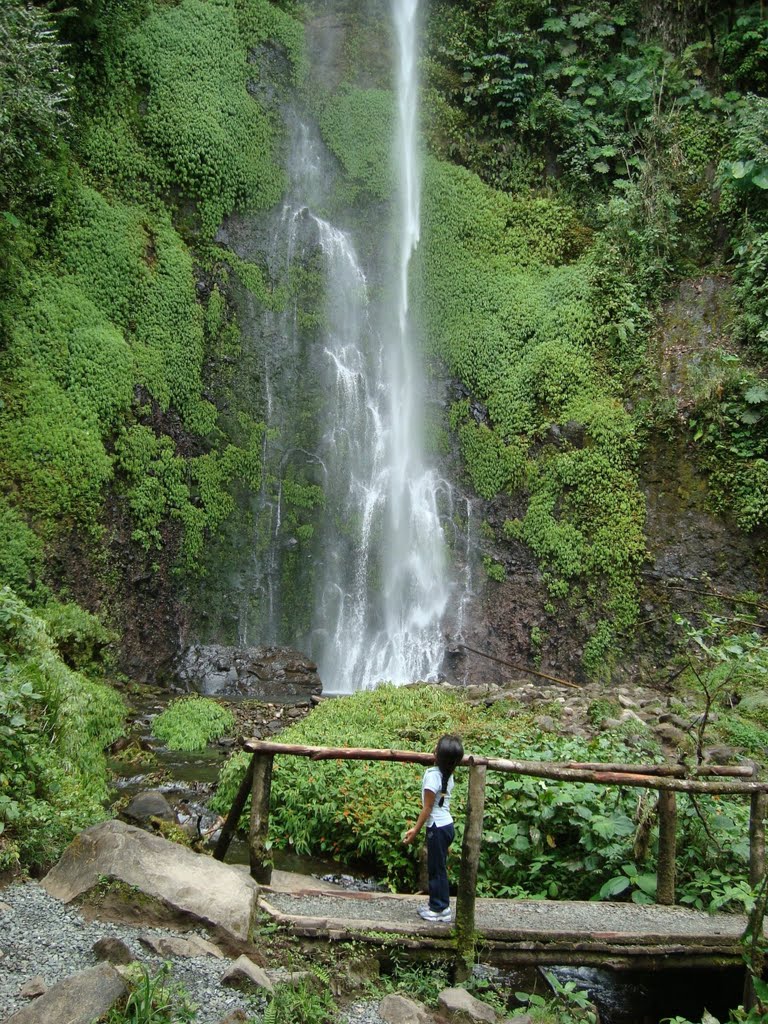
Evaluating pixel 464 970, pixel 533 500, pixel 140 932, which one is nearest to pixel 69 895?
pixel 140 932

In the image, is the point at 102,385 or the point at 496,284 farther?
the point at 496,284

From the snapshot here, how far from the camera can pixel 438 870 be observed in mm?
4512

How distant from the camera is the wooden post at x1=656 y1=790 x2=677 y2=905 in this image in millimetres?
5023

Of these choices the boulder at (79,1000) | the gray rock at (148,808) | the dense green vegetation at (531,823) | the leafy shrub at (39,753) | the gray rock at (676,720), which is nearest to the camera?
the boulder at (79,1000)

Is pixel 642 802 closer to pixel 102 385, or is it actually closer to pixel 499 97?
pixel 102 385

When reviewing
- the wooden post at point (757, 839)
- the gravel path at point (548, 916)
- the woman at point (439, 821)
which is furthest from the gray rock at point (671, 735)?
the woman at point (439, 821)

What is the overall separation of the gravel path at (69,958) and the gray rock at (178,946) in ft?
0.09

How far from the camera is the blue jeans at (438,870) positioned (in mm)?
4504

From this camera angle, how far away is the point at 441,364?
52.4ft

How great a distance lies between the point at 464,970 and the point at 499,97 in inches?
706

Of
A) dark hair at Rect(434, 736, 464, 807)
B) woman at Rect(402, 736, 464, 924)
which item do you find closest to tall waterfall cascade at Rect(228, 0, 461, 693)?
woman at Rect(402, 736, 464, 924)

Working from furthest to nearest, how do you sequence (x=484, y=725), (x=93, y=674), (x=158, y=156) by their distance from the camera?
(x=158, y=156)
(x=93, y=674)
(x=484, y=725)

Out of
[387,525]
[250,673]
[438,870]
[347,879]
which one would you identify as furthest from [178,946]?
[387,525]

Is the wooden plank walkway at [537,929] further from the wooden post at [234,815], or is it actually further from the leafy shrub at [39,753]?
the leafy shrub at [39,753]
